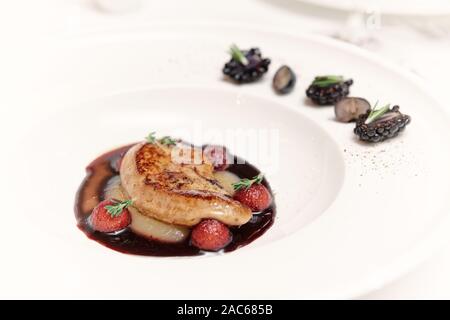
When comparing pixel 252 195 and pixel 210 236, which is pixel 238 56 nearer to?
pixel 252 195

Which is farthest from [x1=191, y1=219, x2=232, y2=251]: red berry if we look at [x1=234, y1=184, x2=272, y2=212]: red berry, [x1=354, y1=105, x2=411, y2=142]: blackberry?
[x1=354, y1=105, x2=411, y2=142]: blackberry

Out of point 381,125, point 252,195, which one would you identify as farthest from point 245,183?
point 381,125

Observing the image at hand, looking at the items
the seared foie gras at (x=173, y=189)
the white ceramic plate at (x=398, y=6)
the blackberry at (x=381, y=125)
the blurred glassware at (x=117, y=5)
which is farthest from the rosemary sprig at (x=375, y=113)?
the blurred glassware at (x=117, y=5)

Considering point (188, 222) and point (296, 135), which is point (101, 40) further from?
point (188, 222)
